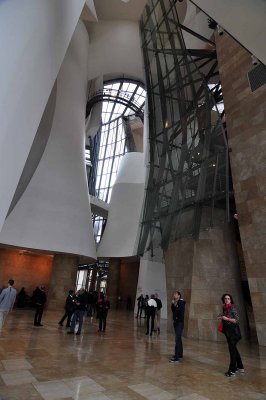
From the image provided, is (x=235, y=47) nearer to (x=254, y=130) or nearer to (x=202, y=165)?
(x=254, y=130)

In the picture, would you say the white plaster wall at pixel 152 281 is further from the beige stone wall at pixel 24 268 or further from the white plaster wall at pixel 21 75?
the white plaster wall at pixel 21 75

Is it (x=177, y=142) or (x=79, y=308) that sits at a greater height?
(x=177, y=142)

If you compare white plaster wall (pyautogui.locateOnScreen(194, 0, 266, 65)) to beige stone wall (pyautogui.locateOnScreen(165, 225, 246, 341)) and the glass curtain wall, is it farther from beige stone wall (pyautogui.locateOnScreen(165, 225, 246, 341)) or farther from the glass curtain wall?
the glass curtain wall

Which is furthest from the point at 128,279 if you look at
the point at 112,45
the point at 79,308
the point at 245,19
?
the point at 245,19

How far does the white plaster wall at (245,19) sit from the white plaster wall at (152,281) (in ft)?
45.7

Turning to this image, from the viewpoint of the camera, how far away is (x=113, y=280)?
2034 centimetres

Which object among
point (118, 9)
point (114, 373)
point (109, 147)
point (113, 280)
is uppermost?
point (109, 147)

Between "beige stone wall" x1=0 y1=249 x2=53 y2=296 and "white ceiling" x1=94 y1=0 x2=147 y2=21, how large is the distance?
1751cm

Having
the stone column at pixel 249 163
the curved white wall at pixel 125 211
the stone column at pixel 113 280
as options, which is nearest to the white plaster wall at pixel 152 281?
the curved white wall at pixel 125 211

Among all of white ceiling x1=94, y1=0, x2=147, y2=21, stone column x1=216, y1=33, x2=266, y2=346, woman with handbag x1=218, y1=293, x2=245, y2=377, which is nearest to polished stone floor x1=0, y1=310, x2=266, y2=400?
woman with handbag x1=218, y1=293, x2=245, y2=377

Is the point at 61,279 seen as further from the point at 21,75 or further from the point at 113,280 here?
the point at 21,75

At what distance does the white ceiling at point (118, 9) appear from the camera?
744 inches

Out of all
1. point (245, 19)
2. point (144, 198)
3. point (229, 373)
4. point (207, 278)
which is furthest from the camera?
point (144, 198)

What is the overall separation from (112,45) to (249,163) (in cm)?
1714
